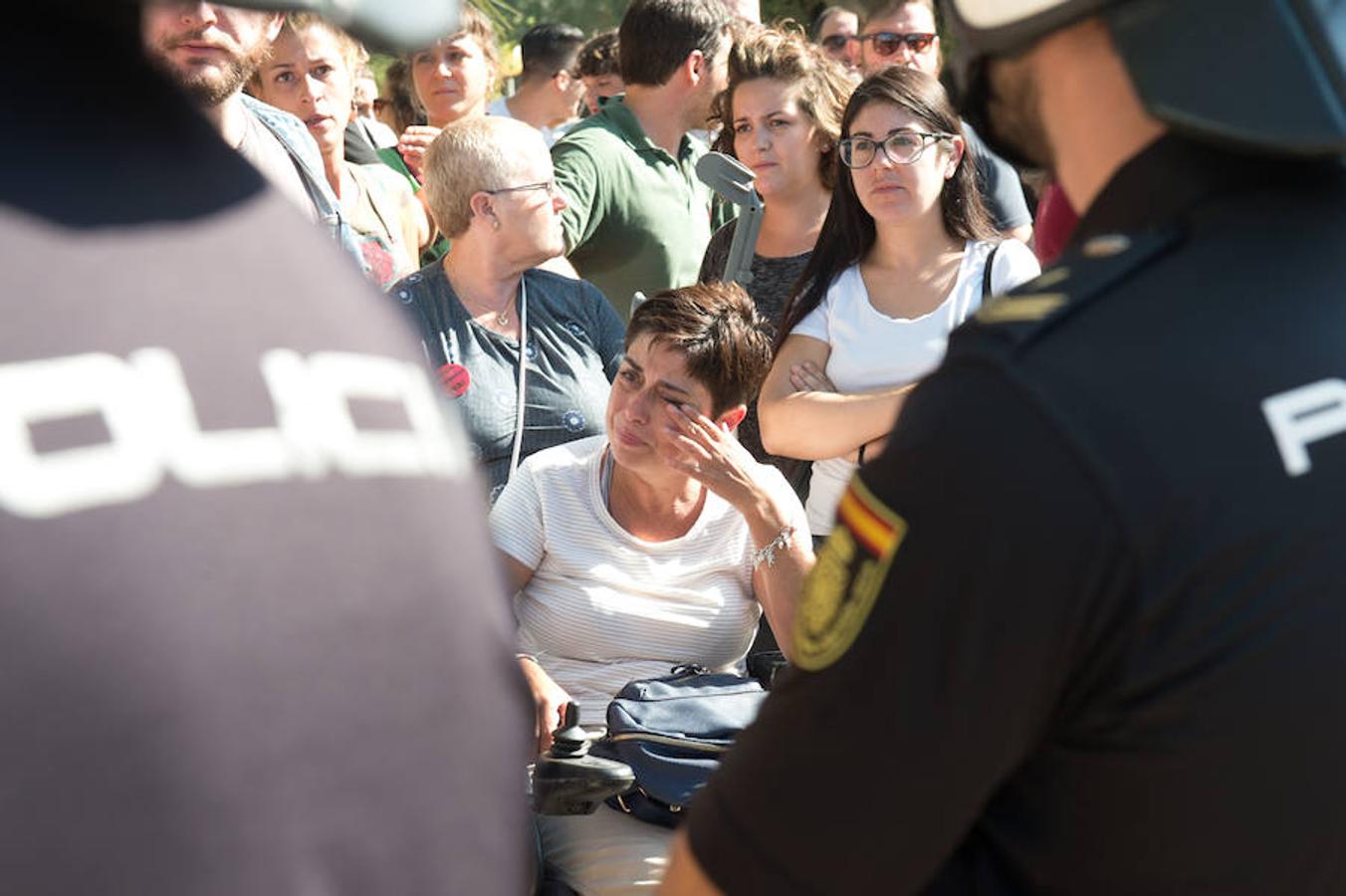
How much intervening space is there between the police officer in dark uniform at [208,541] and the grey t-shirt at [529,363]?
305cm

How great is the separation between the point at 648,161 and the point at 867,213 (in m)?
1.08

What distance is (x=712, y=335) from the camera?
384 cm

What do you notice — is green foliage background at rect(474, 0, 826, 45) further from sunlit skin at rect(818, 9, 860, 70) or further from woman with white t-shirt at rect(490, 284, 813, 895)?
woman with white t-shirt at rect(490, 284, 813, 895)

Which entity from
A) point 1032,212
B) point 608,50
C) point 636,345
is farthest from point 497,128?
point 608,50

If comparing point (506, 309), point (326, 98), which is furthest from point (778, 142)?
point (326, 98)

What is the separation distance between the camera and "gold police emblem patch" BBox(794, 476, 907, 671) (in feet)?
4.12

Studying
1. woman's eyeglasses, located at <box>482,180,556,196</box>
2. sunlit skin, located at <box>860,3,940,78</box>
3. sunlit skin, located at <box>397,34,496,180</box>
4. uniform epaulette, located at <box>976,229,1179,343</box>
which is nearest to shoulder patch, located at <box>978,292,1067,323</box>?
uniform epaulette, located at <box>976,229,1179,343</box>

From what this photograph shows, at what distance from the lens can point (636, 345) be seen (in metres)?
3.81

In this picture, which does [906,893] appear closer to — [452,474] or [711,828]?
[711,828]

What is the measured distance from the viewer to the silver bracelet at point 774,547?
361cm

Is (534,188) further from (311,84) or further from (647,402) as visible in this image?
(311,84)

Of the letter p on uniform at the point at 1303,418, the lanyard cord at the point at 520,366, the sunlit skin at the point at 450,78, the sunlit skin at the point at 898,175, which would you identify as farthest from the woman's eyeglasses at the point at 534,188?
the letter p on uniform at the point at 1303,418

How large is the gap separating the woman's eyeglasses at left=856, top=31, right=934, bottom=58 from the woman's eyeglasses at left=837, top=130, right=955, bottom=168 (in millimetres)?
1586

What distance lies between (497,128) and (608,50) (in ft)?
10.2
